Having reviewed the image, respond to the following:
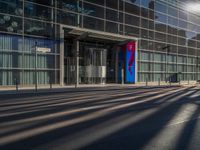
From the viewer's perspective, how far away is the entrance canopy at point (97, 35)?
3550 cm

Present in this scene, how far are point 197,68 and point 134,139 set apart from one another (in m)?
52.4

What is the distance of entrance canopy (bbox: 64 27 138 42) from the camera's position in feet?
116

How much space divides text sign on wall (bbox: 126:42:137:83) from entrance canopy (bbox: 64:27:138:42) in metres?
1.15

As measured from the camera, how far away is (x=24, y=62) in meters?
31.3

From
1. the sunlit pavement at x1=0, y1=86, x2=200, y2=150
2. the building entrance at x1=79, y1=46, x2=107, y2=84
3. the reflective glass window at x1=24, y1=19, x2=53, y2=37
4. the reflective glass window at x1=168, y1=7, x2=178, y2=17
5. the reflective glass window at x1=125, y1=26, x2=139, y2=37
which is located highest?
the reflective glass window at x1=168, y1=7, x2=178, y2=17

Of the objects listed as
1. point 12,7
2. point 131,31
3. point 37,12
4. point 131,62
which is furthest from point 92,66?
point 12,7

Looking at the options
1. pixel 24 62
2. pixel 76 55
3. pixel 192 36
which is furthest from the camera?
pixel 192 36

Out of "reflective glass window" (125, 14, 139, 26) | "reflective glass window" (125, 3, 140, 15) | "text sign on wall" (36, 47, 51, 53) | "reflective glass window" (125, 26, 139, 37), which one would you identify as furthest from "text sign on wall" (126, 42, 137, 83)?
"text sign on wall" (36, 47, 51, 53)

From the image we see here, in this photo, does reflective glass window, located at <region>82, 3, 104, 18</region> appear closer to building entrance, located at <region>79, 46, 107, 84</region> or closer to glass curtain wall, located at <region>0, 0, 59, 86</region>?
building entrance, located at <region>79, 46, 107, 84</region>

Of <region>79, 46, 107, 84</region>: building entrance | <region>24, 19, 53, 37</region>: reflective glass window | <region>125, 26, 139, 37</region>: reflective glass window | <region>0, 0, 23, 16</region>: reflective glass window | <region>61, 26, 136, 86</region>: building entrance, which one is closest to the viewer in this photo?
<region>0, 0, 23, 16</region>: reflective glass window

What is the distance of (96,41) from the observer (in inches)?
1602

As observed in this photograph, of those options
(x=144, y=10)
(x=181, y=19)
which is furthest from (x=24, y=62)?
(x=181, y=19)

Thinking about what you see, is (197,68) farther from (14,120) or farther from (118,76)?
(14,120)

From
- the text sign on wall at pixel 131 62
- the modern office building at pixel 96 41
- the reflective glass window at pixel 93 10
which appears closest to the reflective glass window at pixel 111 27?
the modern office building at pixel 96 41
